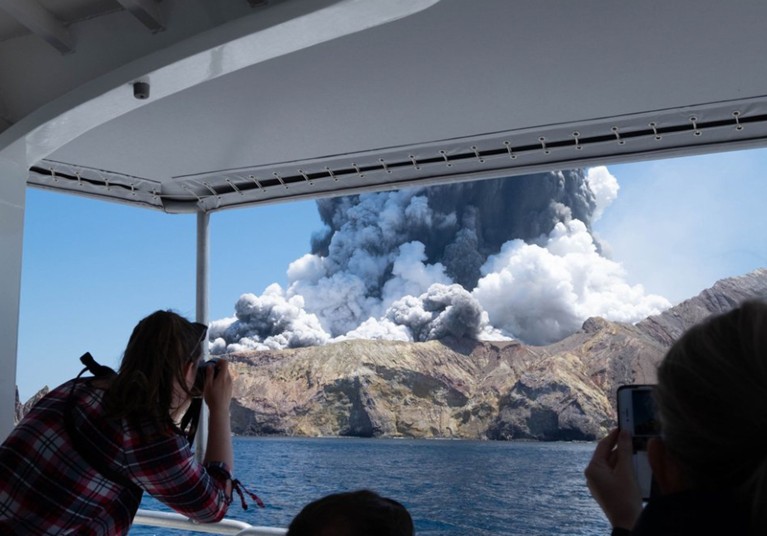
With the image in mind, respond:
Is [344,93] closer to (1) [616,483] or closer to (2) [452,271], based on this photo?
(1) [616,483]

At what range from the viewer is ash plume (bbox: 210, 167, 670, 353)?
3569cm

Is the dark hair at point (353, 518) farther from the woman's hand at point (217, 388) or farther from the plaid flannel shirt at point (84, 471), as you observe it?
the woman's hand at point (217, 388)

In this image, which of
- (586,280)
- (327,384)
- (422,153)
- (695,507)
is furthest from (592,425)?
(695,507)

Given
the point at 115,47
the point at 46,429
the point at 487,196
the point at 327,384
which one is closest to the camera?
the point at 46,429

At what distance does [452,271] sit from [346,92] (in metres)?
34.6

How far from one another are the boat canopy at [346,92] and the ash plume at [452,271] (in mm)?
32806

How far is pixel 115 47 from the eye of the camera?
1957 millimetres

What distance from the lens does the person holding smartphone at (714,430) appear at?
0.48 metres

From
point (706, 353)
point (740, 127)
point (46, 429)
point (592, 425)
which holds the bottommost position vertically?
point (592, 425)

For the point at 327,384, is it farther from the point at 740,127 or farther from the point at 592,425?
the point at 740,127

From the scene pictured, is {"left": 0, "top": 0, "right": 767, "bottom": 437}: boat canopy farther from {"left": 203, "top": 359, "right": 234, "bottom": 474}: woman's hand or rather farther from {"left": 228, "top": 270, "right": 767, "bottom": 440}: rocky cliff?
{"left": 228, "top": 270, "right": 767, "bottom": 440}: rocky cliff

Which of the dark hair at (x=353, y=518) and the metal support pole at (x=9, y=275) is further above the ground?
the metal support pole at (x=9, y=275)

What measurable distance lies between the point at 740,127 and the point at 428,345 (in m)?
33.9

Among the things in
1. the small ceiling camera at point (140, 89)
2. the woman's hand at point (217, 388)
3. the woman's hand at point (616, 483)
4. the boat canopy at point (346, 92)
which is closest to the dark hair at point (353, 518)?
the woman's hand at point (616, 483)
